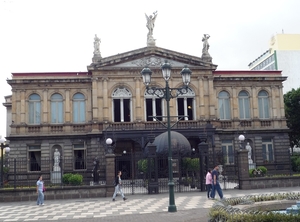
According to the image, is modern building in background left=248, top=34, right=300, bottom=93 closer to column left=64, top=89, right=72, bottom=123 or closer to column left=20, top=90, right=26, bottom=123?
column left=64, top=89, right=72, bottom=123

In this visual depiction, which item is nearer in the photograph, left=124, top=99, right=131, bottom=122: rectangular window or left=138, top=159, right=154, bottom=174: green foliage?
left=138, top=159, right=154, bottom=174: green foliage

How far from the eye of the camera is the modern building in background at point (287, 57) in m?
76.2

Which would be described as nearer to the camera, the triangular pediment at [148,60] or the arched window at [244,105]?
the triangular pediment at [148,60]

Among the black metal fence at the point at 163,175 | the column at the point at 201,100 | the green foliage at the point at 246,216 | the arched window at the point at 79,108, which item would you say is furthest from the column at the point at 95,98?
the green foliage at the point at 246,216

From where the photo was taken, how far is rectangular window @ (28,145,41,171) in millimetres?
36312

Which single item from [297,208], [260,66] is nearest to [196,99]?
[297,208]

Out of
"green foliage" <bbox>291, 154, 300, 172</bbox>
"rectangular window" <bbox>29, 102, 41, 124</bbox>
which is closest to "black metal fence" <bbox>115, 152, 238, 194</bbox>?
"green foliage" <bbox>291, 154, 300, 172</bbox>

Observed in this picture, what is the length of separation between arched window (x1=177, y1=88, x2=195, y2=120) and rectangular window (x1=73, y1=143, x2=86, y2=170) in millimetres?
10079

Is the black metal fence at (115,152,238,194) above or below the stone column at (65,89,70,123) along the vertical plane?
below

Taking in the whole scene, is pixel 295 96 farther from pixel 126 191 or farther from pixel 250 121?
pixel 126 191

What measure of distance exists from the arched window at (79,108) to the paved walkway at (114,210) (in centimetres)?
1561

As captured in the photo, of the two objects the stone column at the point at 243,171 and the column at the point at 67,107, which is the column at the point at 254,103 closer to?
the stone column at the point at 243,171

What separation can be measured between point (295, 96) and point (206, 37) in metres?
13.9

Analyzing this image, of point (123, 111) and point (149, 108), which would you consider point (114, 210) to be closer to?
point (123, 111)
